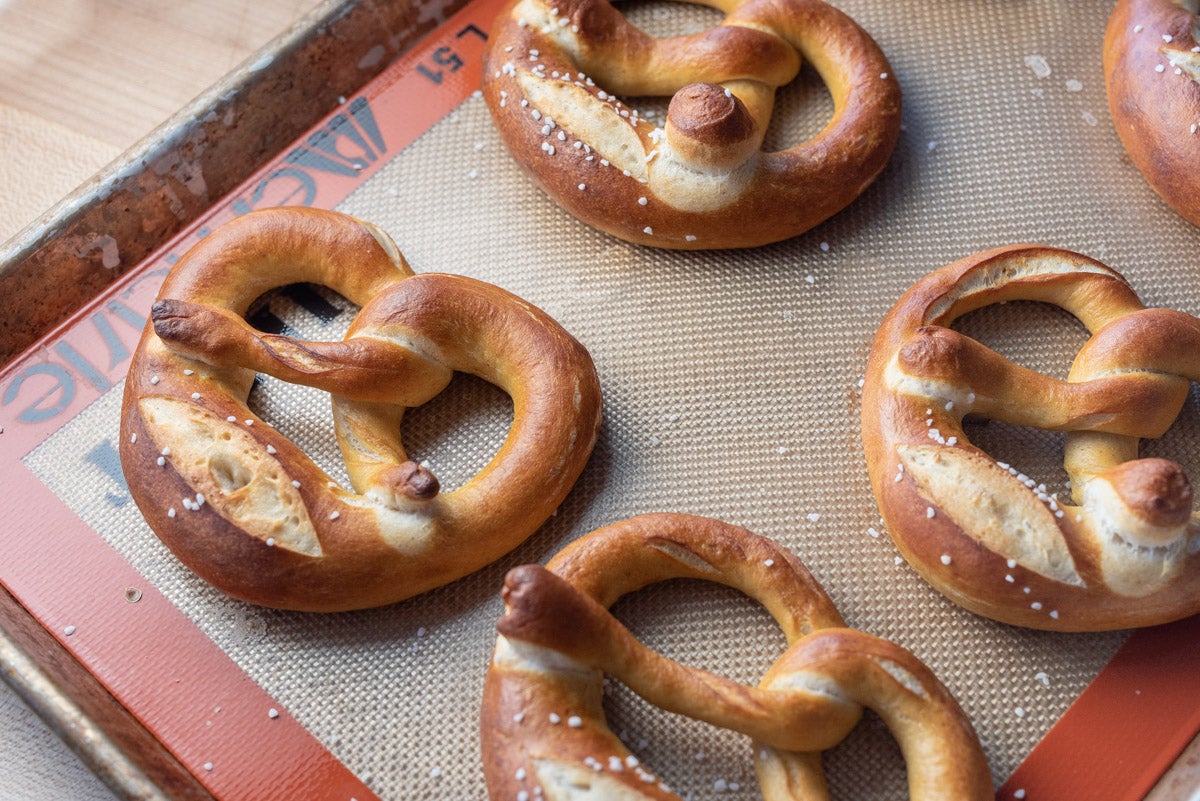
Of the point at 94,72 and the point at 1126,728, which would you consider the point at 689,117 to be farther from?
the point at 94,72

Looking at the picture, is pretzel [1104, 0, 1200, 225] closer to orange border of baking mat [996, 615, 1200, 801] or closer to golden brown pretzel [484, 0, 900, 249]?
golden brown pretzel [484, 0, 900, 249]

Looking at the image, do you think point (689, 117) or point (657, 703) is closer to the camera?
point (657, 703)

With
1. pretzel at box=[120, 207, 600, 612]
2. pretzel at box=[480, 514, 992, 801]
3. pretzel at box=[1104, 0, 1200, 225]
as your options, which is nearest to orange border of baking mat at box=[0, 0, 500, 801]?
pretzel at box=[120, 207, 600, 612]

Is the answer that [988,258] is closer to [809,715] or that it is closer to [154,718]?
[809,715]

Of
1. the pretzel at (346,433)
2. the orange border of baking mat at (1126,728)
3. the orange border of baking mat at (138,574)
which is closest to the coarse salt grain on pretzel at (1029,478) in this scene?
the orange border of baking mat at (1126,728)

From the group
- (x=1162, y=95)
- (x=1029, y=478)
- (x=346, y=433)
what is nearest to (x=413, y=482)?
(x=346, y=433)

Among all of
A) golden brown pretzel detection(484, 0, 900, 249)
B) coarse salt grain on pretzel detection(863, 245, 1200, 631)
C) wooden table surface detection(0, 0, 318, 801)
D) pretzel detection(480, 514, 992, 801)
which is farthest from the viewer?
wooden table surface detection(0, 0, 318, 801)

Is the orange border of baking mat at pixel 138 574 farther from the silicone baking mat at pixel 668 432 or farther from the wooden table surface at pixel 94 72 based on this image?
the wooden table surface at pixel 94 72
